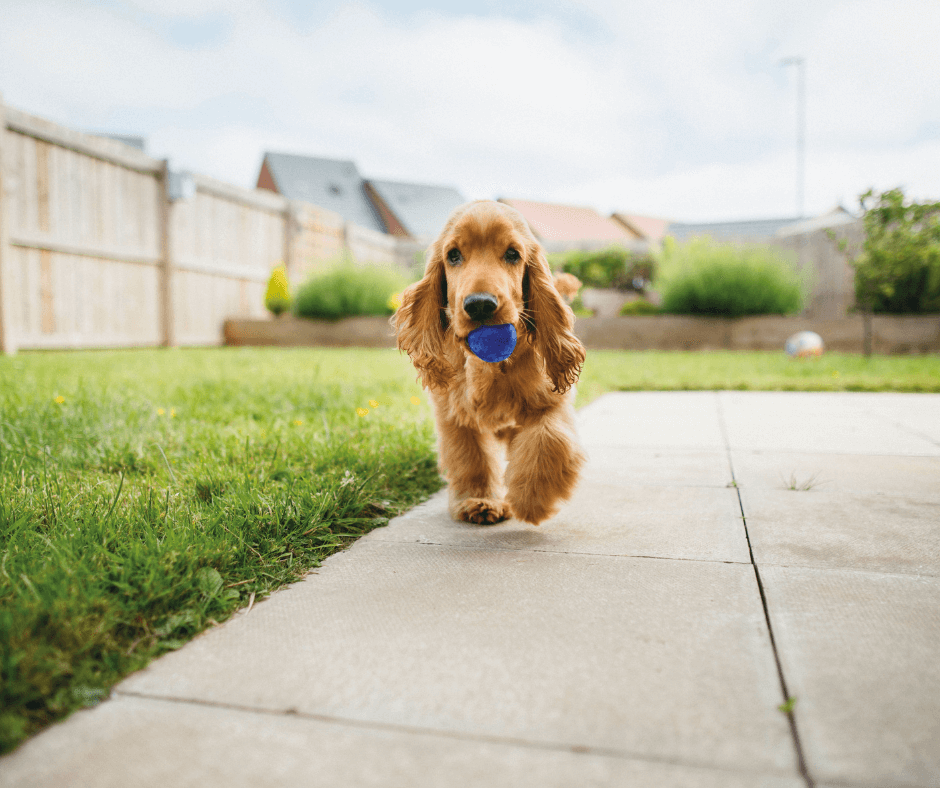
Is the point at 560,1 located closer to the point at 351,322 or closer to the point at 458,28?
the point at 458,28

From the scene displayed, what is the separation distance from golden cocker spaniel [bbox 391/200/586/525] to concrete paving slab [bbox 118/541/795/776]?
1.60 ft

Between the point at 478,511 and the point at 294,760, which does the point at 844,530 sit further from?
the point at 294,760

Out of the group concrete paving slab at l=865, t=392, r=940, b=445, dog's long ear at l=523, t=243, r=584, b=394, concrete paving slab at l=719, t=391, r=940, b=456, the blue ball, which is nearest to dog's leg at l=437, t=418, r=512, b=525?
A: dog's long ear at l=523, t=243, r=584, b=394

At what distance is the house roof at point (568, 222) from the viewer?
82.9 feet

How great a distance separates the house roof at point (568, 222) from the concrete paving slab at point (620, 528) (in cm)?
2191

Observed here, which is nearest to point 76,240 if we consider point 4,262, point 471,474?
point 4,262

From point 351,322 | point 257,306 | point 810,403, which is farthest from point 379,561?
point 257,306

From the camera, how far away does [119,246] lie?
9.52 meters

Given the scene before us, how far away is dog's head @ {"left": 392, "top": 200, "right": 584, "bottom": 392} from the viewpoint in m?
1.91

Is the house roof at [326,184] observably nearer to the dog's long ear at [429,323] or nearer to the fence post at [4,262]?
the fence post at [4,262]

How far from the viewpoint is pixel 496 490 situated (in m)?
2.40

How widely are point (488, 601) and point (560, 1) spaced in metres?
8.09

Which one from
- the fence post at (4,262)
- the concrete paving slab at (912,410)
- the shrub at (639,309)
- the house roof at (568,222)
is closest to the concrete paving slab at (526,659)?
the concrete paving slab at (912,410)

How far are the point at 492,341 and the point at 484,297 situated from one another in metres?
0.13
